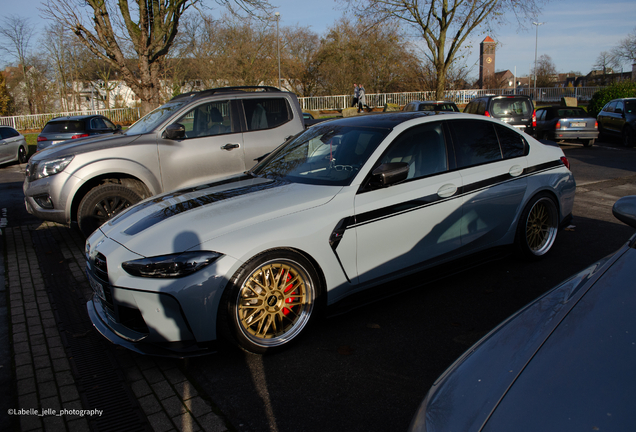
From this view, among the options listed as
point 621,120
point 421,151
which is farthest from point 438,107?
point 421,151

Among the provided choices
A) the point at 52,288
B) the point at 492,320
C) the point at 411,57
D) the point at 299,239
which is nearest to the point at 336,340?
the point at 299,239

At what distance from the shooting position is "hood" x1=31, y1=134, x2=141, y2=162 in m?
6.35

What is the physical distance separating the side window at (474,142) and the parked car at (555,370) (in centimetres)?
241

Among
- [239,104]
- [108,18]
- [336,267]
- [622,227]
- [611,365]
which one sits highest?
[108,18]

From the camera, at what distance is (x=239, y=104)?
7.21 meters

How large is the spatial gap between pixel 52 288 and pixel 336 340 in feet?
10.6

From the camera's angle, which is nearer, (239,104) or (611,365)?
(611,365)

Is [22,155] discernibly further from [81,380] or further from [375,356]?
[375,356]

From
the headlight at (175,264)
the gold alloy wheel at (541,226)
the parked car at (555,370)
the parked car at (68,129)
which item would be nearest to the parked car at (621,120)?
the gold alloy wheel at (541,226)

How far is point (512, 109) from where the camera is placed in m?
16.2

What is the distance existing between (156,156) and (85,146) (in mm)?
960

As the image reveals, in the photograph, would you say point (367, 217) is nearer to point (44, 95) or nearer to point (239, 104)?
point (239, 104)

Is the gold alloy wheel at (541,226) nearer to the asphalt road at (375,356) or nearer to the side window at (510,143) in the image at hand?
the asphalt road at (375,356)

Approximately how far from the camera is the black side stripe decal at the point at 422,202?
3.66m
